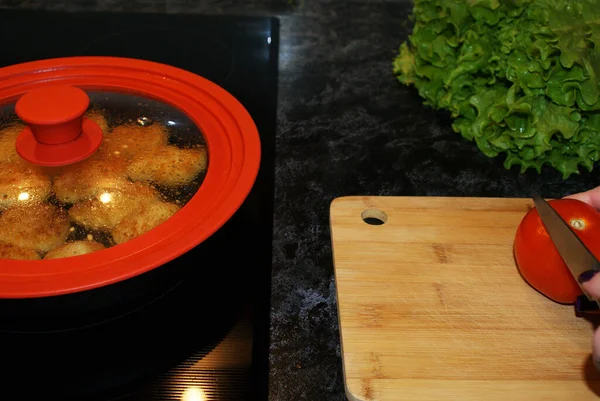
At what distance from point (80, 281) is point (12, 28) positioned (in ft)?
3.46

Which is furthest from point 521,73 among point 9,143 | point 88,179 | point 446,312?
point 9,143

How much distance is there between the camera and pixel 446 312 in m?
0.78

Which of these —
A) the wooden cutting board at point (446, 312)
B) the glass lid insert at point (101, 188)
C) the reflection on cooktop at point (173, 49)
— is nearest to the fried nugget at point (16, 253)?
the glass lid insert at point (101, 188)

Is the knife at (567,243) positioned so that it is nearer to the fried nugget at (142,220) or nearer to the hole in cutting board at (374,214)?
the hole in cutting board at (374,214)

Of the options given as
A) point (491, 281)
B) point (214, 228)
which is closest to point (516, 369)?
point (491, 281)

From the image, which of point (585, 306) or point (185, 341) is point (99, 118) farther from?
point (585, 306)

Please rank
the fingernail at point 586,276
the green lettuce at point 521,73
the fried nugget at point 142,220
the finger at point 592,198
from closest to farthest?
the fingernail at point 586,276
the fried nugget at point 142,220
the finger at point 592,198
the green lettuce at point 521,73

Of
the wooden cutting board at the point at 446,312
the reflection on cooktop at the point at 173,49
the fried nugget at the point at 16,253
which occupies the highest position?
the reflection on cooktop at the point at 173,49

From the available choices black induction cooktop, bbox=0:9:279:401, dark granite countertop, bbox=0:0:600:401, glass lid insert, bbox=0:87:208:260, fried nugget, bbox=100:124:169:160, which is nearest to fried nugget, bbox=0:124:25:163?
glass lid insert, bbox=0:87:208:260

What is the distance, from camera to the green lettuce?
965 mm

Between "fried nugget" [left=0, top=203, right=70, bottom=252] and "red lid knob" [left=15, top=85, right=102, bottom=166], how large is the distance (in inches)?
2.8

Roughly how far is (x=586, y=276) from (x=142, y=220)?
0.55 metres

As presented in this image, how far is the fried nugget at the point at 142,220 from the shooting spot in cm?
75

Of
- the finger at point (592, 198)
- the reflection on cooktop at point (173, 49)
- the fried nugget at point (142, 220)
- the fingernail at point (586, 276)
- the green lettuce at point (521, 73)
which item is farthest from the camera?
the reflection on cooktop at point (173, 49)
